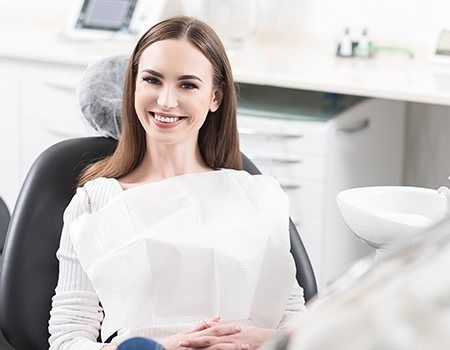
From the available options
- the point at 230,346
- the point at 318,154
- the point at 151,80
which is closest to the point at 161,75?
the point at 151,80

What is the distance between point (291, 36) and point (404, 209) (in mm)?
2134

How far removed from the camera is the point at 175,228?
1.84 metres

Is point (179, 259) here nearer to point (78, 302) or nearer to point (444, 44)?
point (78, 302)

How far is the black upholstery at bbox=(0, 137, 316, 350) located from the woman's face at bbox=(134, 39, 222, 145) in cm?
19

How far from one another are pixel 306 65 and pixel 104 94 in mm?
1515

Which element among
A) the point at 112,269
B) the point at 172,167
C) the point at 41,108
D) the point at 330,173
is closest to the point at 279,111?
the point at 330,173

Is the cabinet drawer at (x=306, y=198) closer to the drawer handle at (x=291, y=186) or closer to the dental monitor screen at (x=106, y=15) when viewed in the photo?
the drawer handle at (x=291, y=186)

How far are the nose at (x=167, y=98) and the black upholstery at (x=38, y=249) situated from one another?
0.79ft

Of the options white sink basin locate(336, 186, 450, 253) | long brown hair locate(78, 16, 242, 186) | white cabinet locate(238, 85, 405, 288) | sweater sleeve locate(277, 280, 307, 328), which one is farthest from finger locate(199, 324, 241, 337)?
white cabinet locate(238, 85, 405, 288)

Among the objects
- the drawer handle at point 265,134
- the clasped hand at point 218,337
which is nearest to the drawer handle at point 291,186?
the drawer handle at point 265,134

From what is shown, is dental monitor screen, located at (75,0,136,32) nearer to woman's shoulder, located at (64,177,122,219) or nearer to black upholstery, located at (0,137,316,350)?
black upholstery, located at (0,137,316,350)

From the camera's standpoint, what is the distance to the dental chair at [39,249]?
6.11 ft

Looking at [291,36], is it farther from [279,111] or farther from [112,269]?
[112,269]

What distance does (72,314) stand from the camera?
5.83ft
